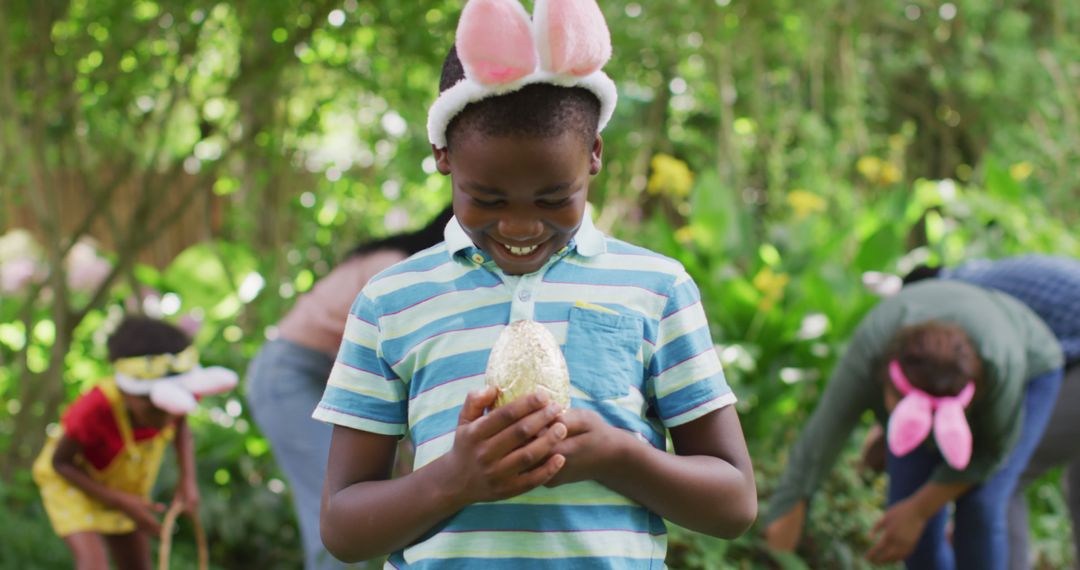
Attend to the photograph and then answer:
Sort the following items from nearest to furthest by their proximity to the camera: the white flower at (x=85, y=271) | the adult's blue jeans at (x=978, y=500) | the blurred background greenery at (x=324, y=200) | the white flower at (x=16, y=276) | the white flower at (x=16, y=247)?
the adult's blue jeans at (x=978, y=500) → the blurred background greenery at (x=324, y=200) → the white flower at (x=16, y=276) → the white flower at (x=85, y=271) → the white flower at (x=16, y=247)

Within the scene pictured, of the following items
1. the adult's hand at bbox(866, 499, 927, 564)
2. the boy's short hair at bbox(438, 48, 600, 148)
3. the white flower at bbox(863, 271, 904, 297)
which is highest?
the boy's short hair at bbox(438, 48, 600, 148)

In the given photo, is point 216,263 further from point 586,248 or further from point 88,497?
point 586,248

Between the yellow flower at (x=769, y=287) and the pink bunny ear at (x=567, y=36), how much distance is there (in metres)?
4.21

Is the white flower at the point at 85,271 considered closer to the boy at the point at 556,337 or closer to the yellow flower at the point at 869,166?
the boy at the point at 556,337

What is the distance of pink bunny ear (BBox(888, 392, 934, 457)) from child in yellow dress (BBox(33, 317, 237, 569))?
2.15 m

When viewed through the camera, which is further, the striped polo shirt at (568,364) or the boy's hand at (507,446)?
the striped polo shirt at (568,364)

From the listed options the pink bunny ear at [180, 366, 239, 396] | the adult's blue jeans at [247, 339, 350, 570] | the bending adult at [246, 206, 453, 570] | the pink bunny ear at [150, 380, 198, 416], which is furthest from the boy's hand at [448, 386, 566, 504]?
the pink bunny ear at [180, 366, 239, 396]

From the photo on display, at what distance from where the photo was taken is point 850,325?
5.42m

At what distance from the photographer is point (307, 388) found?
3.43 metres

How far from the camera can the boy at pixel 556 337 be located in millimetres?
1381

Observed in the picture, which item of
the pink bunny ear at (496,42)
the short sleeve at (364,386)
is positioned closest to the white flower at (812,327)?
the short sleeve at (364,386)

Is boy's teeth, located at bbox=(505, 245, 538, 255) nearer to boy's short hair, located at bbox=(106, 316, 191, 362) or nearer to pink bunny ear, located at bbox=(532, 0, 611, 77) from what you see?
pink bunny ear, located at bbox=(532, 0, 611, 77)

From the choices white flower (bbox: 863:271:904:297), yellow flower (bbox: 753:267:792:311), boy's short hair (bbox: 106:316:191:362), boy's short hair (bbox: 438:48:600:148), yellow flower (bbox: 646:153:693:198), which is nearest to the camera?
boy's short hair (bbox: 438:48:600:148)

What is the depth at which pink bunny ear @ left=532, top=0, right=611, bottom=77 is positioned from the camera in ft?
4.49
